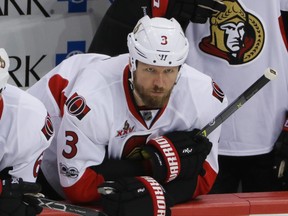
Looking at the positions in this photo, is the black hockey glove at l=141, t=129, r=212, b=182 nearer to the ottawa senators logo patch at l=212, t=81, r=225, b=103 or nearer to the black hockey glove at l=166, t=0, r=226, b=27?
the ottawa senators logo patch at l=212, t=81, r=225, b=103

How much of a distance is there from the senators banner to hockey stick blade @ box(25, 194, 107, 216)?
94 centimetres

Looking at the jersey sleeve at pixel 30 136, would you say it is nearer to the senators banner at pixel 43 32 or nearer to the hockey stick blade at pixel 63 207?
the hockey stick blade at pixel 63 207

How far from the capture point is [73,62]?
2791 mm

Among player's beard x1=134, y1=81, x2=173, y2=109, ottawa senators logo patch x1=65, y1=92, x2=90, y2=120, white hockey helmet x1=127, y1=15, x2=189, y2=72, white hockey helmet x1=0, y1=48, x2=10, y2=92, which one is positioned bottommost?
ottawa senators logo patch x1=65, y1=92, x2=90, y2=120

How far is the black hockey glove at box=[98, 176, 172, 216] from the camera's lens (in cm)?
237

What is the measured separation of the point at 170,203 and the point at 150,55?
14.3 inches

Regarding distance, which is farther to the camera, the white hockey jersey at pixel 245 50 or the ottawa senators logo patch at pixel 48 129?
the white hockey jersey at pixel 245 50

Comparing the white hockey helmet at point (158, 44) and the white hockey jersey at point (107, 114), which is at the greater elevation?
the white hockey helmet at point (158, 44)

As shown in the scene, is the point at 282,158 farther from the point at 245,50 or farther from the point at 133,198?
the point at 133,198

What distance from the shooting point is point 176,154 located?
2.50 m

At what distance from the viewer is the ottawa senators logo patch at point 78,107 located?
250 centimetres

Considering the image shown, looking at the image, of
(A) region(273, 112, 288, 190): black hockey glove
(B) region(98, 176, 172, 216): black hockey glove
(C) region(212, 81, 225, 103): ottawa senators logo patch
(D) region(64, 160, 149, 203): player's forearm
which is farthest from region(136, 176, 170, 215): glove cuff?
(A) region(273, 112, 288, 190): black hockey glove

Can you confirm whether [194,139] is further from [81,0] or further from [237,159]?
[81,0]

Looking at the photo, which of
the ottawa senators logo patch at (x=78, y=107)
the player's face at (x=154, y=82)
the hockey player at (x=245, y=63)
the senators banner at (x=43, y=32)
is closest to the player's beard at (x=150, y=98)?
the player's face at (x=154, y=82)
